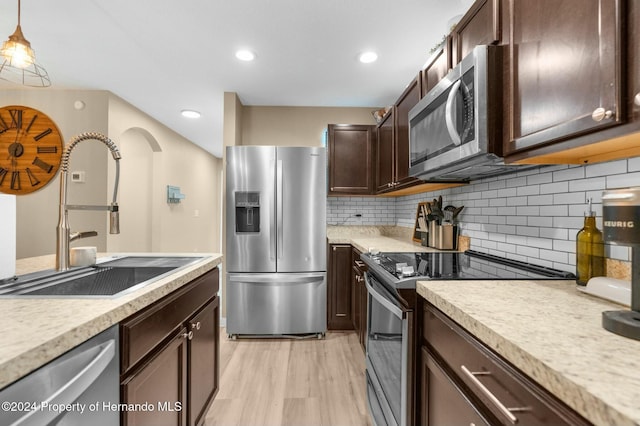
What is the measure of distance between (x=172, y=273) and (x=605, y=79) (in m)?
1.50

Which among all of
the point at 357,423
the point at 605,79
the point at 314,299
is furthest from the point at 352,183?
the point at 605,79

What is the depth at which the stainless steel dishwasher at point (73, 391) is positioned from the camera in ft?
1.74

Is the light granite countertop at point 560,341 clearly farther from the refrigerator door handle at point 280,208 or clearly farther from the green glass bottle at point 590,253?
the refrigerator door handle at point 280,208

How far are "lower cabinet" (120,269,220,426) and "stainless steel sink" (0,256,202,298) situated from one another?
5.0 inches

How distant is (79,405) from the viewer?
69 cm

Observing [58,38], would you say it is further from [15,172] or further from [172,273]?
[172,273]

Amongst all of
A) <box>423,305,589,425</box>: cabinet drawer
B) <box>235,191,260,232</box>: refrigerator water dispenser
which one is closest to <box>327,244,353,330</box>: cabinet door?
<box>235,191,260,232</box>: refrigerator water dispenser

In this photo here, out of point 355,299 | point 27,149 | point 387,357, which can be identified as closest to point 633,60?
point 387,357

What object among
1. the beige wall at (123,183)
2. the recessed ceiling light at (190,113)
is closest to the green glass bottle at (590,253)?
the beige wall at (123,183)

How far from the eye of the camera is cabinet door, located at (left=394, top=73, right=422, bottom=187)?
2.04 m

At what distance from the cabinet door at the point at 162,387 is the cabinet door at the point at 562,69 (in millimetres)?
1439

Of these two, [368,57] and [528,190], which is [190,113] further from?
[528,190]

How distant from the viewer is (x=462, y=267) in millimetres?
1401

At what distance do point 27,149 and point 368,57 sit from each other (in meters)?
3.65
